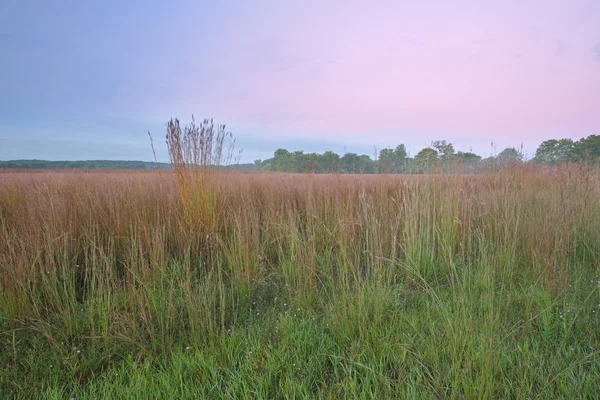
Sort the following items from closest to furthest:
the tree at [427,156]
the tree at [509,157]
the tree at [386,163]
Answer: the tree at [427,156] → the tree at [386,163] → the tree at [509,157]

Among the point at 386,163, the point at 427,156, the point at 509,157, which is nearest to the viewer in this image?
the point at 427,156

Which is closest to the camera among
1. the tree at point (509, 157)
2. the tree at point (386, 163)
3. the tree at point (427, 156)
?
the tree at point (427, 156)

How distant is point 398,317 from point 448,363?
0.47 metres

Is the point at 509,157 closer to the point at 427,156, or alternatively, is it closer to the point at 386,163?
the point at 386,163

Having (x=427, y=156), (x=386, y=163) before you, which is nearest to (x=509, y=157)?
(x=386, y=163)

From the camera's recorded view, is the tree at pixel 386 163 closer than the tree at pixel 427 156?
No

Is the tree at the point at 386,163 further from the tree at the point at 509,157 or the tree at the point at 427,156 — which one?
the tree at the point at 509,157

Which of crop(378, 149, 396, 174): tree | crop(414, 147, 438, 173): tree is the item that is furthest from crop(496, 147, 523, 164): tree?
crop(414, 147, 438, 173): tree

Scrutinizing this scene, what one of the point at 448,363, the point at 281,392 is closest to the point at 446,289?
the point at 448,363

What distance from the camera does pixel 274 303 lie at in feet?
7.64

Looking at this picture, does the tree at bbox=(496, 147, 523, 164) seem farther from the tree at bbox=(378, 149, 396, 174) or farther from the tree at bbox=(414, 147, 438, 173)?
the tree at bbox=(414, 147, 438, 173)

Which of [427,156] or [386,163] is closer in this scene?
[427,156]

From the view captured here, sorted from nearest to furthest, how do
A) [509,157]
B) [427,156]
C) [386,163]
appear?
1. [427,156]
2. [386,163]
3. [509,157]

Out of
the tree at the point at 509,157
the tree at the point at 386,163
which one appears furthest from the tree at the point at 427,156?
the tree at the point at 509,157
